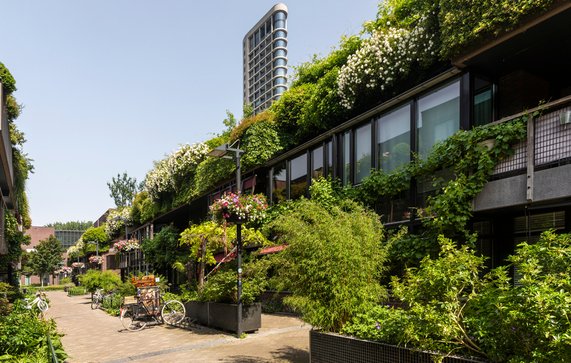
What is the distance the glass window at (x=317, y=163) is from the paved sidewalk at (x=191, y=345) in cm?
543

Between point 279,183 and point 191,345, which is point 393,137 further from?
point 191,345

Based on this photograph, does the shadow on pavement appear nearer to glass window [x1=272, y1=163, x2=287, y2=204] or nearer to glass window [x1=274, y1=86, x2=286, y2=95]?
glass window [x1=272, y1=163, x2=287, y2=204]

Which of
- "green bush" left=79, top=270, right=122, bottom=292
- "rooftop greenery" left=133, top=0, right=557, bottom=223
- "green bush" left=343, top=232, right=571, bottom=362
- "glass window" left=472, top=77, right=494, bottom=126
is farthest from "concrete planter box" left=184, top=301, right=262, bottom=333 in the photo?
"green bush" left=79, top=270, right=122, bottom=292

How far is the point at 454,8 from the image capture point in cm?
980

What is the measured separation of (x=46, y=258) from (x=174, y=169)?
55564 mm

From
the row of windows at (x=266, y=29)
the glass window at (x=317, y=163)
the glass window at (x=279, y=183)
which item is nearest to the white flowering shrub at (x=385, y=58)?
the glass window at (x=317, y=163)

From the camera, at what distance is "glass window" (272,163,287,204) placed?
1865 cm

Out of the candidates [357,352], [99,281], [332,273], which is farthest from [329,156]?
[99,281]

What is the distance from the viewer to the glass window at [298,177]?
1716cm

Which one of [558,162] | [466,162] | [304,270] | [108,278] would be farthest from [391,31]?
[108,278]

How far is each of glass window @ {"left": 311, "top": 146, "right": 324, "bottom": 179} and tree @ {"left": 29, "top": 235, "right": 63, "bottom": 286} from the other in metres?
66.6

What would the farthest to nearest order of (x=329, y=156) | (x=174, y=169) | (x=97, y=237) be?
(x=97, y=237) → (x=174, y=169) → (x=329, y=156)

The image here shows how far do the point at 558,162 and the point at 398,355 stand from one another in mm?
4810

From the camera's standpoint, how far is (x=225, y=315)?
1212cm
